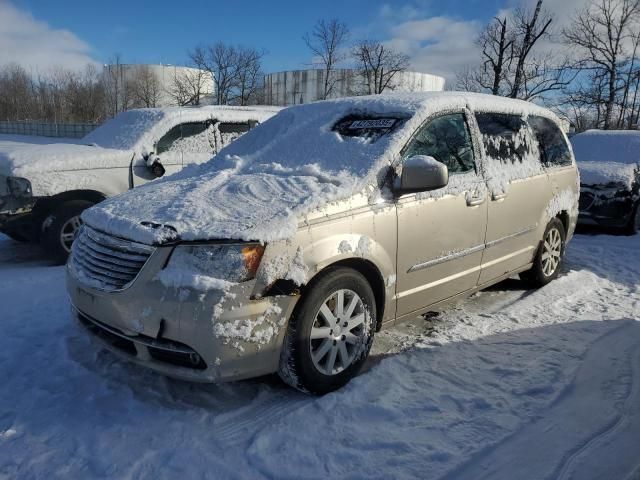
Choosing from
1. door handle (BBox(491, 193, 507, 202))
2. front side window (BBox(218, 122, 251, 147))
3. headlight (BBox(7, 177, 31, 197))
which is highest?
front side window (BBox(218, 122, 251, 147))

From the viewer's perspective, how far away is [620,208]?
24.1ft

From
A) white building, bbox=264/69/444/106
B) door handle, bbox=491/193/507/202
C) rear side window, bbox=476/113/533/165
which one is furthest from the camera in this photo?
white building, bbox=264/69/444/106

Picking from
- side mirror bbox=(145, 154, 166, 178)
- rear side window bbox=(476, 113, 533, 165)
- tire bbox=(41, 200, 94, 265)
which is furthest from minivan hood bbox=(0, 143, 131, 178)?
rear side window bbox=(476, 113, 533, 165)

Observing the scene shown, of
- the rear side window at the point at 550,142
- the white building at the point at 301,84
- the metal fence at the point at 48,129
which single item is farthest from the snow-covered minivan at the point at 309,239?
the white building at the point at 301,84

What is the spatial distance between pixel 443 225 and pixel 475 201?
43 cm

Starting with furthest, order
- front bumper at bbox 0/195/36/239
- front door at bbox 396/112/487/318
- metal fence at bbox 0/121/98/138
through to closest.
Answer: metal fence at bbox 0/121/98/138 < front bumper at bbox 0/195/36/239 < front door at bbox 396/112/487/318

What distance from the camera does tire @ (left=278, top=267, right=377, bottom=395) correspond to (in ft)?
8.57

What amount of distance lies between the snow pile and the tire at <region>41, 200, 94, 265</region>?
7.07 meters

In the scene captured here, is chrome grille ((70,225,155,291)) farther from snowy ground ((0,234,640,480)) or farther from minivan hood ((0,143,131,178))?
minivan hood ((0,143,131,178))

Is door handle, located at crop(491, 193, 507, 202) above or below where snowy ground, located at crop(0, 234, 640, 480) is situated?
above

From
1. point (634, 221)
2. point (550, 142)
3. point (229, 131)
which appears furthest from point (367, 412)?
point (634, 221)

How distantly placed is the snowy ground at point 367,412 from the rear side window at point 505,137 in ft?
4.61

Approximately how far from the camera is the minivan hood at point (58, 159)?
199 inches

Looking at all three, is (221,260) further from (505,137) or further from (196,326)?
(505,137)
